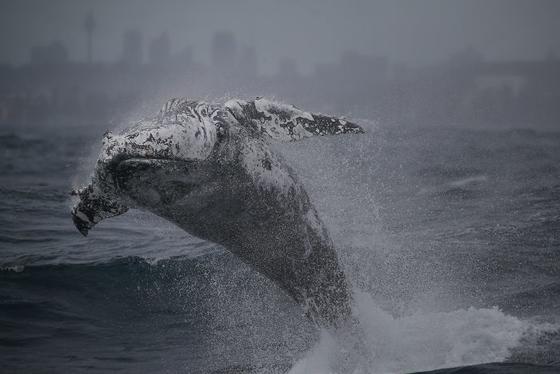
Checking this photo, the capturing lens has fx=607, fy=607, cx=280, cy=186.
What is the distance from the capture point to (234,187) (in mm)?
8125

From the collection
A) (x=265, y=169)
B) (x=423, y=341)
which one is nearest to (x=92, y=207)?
(x=265, y=169)

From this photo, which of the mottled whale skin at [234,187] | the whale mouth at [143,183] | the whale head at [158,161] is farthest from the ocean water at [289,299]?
the whale head at [158,161]

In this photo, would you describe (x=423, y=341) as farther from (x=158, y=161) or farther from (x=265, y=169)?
(x=158, y=161)

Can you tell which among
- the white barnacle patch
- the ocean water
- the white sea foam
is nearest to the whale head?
the white barnacle patch

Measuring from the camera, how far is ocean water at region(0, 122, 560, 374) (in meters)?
9.30

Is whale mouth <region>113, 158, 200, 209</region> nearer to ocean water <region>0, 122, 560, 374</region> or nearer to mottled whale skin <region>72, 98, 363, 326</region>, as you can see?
mottled whale skin <region>72, 98, 363, 326</region>

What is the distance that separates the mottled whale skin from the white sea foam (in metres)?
0.46

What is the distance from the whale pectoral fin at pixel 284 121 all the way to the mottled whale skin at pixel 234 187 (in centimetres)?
1

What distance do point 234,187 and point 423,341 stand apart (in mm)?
3951

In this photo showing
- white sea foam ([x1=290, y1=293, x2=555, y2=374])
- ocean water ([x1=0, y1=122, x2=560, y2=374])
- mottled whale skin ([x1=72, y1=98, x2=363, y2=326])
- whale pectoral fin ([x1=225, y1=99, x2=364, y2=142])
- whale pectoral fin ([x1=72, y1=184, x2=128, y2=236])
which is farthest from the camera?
ocean water ([x1=0, y1=122, x2=560, y2=374])

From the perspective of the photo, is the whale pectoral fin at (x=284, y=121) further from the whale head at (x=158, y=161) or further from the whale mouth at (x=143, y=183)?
the whale mouth at (x=143, y=183)

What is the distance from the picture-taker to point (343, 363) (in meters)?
9.24

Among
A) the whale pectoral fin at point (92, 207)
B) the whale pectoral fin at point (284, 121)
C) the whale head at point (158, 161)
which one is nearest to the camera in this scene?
the whale head at point (158, 161)

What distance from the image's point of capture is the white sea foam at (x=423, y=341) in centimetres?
882
